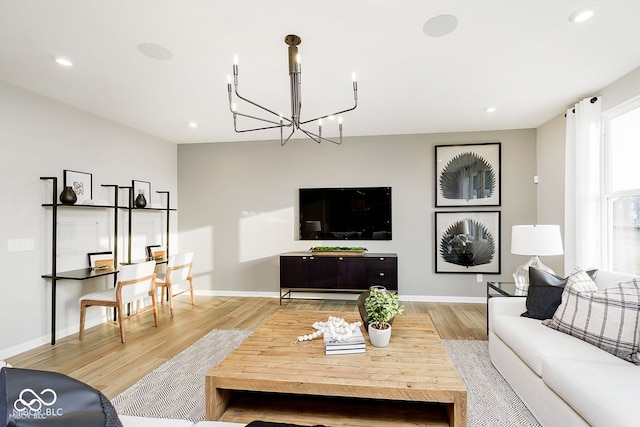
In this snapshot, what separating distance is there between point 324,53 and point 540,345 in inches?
101

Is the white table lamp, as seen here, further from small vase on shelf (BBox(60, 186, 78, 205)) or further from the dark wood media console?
small vase on shelf (BBox(60, 186, 78, 205))

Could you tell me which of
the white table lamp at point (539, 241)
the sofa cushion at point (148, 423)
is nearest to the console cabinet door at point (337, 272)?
the white table lamp at point (539, 241)

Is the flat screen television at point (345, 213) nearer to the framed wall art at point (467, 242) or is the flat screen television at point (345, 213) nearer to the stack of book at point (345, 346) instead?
the framed wall art at point (467, 242)

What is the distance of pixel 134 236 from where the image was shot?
4.41 metres

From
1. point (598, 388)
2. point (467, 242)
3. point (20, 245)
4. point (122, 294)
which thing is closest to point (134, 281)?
point (122, 294)

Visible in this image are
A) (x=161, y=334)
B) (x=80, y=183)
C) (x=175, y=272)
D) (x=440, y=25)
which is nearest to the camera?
(x=440, y=25)

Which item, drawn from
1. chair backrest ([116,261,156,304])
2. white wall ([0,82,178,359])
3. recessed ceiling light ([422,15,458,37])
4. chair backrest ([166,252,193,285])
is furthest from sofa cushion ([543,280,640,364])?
white wall ([0,82,178,359])

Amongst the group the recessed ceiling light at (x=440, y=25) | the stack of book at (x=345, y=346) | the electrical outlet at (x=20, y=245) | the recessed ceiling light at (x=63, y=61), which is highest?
the recessed ceiling light at (x=440, y=25)

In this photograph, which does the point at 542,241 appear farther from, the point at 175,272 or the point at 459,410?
the point at 175,272

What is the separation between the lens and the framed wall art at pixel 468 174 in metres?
4.58

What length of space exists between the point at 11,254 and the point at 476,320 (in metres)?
5.03

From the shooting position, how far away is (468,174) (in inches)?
182

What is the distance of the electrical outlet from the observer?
9.64 feet

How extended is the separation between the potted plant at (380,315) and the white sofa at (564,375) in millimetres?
888
